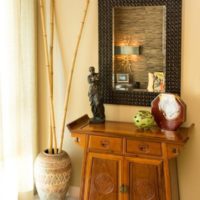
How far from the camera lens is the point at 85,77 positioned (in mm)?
2762

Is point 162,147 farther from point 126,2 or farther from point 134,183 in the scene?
point 126,2

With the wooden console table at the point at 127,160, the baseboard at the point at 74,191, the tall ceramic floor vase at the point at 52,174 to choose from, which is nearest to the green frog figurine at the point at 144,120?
the wooden console table at the point at 127,160

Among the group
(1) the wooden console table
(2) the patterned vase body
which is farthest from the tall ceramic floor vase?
(2) the patterned vase body

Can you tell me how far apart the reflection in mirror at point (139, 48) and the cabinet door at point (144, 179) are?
59 cm

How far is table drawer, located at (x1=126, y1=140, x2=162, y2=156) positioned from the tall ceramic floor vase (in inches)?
24.3

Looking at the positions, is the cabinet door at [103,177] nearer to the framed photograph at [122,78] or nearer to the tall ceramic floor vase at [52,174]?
the tall ceramic floor vase at [52,174]

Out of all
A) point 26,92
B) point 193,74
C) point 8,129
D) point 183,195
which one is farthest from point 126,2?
point 183,195

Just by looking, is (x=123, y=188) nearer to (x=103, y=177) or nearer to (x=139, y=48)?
(x=103, y=177)

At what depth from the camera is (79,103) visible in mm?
2816

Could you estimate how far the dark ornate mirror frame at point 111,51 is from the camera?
7.86ft

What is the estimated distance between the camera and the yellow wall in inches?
94.3

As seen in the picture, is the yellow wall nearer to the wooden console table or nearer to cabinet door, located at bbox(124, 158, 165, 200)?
the wooden console table

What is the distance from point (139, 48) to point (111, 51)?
0.23m

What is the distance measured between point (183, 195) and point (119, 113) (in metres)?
0.82
